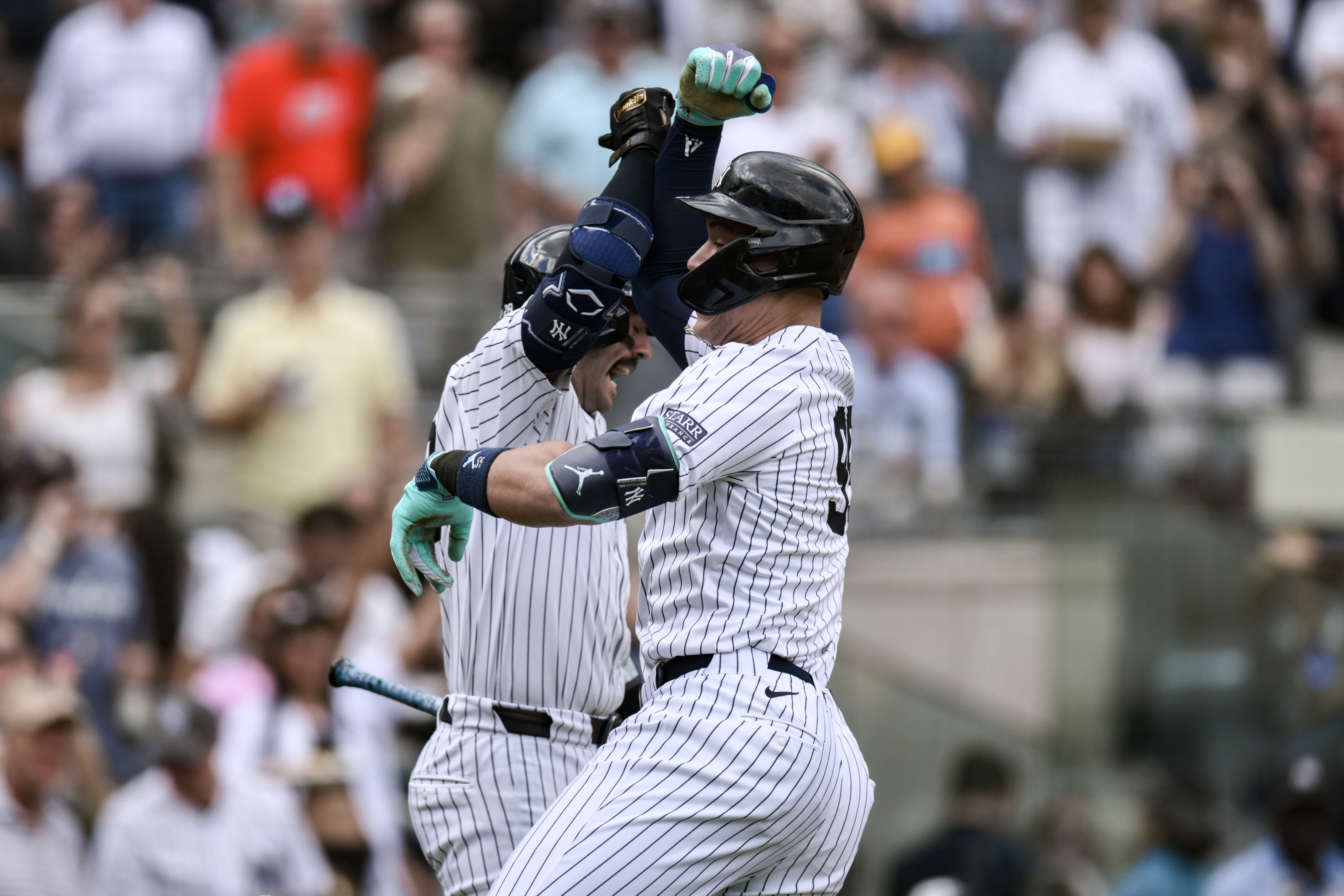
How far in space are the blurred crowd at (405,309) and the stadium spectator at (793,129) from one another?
1.4 inches

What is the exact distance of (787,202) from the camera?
442 centimetres

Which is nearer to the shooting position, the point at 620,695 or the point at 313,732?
the point at 620,695

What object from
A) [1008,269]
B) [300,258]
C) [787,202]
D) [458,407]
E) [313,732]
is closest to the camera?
[787,202]

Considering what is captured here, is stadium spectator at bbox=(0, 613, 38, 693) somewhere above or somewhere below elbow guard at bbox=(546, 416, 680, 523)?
below

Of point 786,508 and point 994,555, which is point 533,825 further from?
point 994,555

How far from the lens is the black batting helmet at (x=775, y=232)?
438cm

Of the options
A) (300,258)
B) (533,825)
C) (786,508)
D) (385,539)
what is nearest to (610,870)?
(533,825)

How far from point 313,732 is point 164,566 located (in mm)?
1490

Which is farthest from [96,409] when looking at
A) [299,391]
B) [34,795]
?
[34,795]

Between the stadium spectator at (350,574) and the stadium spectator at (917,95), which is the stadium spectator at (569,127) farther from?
the stadium spectator at (350,574)

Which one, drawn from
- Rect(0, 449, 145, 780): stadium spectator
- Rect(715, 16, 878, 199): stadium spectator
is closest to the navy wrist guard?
Rect(0, 449, 145, 780): stadium spectator

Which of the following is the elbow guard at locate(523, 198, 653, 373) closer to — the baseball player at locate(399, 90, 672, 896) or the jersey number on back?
the baseball player at locate(399, 90, 672, 896)

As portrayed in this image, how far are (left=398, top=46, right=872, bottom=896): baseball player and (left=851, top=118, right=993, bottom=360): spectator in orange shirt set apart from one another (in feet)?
21.0

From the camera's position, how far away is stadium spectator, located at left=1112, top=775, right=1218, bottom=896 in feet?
30.8
